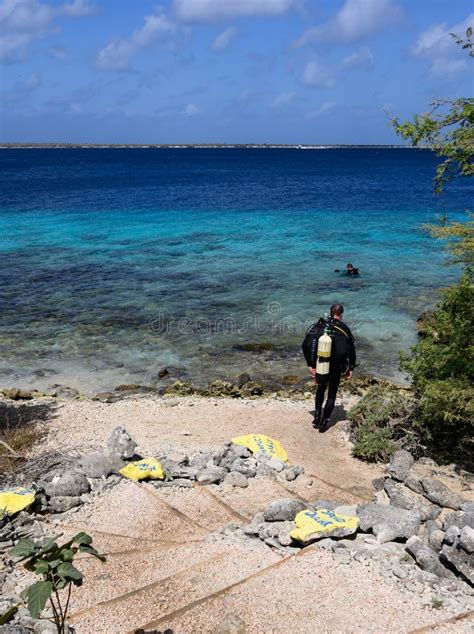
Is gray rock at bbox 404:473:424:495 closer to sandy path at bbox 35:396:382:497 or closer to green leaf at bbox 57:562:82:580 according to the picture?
sandy path at bbox 35:396:382:497

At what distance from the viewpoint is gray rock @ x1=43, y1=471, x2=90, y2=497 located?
7699 mm

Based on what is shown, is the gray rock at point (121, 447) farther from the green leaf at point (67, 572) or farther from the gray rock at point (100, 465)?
the green leaf at point (67, 572)

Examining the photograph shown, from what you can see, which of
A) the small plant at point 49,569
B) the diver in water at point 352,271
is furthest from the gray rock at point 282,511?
the diver in water at point 352,271

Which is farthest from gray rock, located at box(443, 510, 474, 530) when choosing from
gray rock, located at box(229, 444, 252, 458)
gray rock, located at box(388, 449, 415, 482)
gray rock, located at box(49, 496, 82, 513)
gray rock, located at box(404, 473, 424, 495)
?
gray rock, located at box(49, 496, 82, 513)

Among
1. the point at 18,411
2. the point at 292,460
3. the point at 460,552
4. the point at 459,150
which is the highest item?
the point at 459,150

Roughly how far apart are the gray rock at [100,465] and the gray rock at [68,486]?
334 millimetres

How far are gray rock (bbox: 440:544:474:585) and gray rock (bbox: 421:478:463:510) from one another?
66.7 inches

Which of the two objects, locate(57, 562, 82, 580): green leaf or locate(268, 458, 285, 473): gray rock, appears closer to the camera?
locate(57, 562, 82, 580): green leaf

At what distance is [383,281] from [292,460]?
1686 centimetres

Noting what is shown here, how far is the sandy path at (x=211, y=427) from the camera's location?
9.10 metres

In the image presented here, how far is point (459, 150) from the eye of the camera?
873 cm

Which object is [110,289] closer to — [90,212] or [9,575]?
[9,575]

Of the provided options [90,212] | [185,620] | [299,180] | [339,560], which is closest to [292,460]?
[339,560]

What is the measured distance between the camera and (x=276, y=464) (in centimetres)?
862
